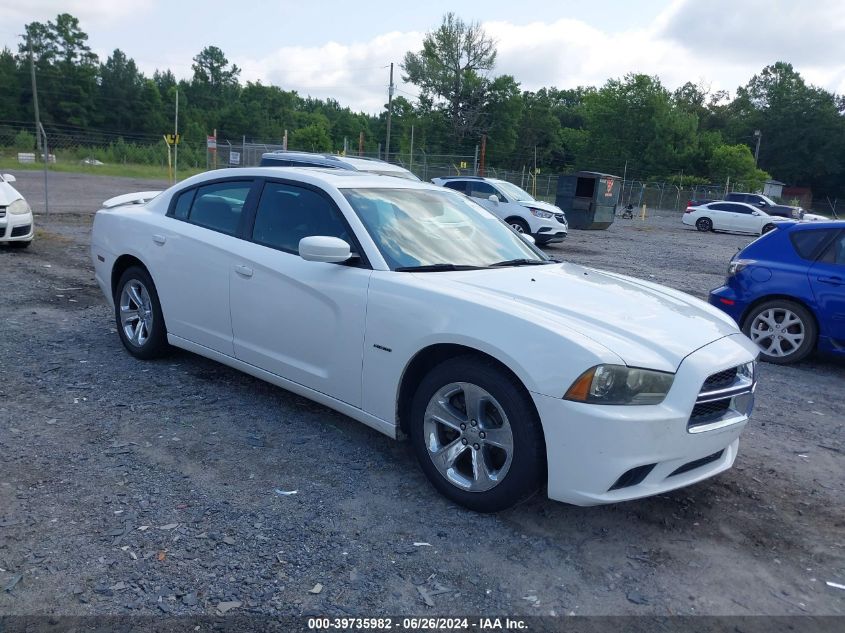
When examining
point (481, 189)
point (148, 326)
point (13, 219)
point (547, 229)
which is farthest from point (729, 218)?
point (148, 326)

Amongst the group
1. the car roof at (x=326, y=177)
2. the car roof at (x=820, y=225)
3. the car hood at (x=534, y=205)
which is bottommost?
the car hood at (x=534, y=205)

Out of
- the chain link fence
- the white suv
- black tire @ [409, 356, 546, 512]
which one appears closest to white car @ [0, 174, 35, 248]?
black tire @ [409, 356, 546, 512]

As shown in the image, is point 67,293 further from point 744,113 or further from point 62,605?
point 744,113

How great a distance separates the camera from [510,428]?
3.28 metres

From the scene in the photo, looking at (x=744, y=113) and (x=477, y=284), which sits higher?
(x=744, y=113)

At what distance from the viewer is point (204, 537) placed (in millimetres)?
3172

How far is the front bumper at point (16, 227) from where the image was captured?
10.7 meters

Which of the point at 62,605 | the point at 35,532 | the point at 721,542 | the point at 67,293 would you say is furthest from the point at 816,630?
the point at 67,293

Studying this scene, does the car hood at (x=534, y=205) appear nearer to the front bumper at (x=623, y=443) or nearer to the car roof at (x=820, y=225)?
the car roof at (x=820, y=225)

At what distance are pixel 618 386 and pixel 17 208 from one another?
10.8 meters

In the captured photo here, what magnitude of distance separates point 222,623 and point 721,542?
231 centimetres

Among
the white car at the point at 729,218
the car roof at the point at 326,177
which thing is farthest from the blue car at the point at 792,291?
the white car at the point at 729,218

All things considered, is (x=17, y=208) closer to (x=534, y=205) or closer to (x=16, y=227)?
(x=16, y=227)

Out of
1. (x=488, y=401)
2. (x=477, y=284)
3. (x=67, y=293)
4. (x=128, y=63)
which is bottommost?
(x=67, y=293)
